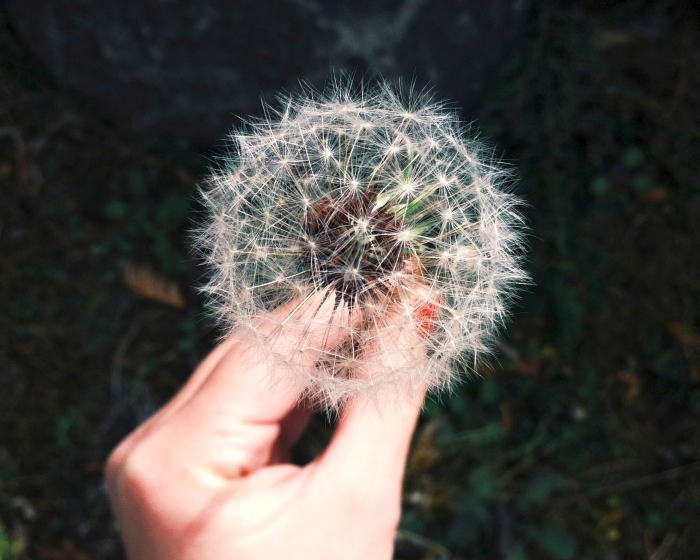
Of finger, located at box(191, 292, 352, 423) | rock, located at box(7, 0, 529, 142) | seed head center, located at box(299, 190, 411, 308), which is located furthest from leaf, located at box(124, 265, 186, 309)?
seed head center, located at box(299, 190, 411, 308)

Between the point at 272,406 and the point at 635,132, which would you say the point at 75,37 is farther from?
the point at 635,132

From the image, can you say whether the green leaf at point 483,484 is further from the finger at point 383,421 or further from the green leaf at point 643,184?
the green leaf at point 643,184

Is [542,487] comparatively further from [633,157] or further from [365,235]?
[365,235]

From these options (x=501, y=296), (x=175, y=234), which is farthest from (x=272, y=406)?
(x=175, y=234)

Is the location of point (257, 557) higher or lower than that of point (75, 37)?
lower

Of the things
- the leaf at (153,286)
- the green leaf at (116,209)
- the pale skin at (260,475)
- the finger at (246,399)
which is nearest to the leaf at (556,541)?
the pale skin at (260,475)

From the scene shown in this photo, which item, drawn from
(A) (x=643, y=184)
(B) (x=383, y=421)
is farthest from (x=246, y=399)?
(A) (x=643, y=184)

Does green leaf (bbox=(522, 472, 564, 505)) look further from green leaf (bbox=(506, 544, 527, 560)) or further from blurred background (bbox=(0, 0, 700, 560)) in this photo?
green leaf (bbox=(506, 544, 527, 560))
